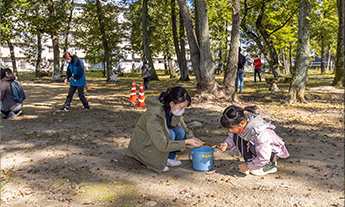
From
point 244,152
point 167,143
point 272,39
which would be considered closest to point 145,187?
point 167,143

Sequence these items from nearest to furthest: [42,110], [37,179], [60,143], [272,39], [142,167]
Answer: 1. [37,179]
2. [142,167]
3. [60,143]
4. [42,110]
5. [272,39]

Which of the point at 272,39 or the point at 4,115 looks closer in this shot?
the point at 4,115

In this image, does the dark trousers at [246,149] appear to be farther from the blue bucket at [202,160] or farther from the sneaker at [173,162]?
the sneaker at [173,162]

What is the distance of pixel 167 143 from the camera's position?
3.89 metres

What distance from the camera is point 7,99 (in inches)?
329

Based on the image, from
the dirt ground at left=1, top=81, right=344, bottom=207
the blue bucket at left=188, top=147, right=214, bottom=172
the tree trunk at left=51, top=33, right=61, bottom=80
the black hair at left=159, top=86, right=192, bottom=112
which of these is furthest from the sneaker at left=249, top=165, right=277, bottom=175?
the tree trunk at left=51, top=33, right=61, bottom=80

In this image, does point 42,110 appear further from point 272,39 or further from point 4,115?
point 272,39

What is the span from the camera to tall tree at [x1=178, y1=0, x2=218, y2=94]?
10125 millimetres

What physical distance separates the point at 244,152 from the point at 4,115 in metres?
8.39

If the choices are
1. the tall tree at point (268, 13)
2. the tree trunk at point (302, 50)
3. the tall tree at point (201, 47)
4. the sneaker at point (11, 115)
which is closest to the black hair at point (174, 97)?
the tall tree at point (201, 47)

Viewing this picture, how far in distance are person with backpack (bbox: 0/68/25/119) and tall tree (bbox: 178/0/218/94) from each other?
6.35 m

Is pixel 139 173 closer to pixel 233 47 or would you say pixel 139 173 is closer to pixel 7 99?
pixel 7 99

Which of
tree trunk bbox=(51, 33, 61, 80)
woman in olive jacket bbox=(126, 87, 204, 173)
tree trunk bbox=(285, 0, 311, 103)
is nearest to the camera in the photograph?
woman in olive jacket bbox=(126, 87, 204, 173)

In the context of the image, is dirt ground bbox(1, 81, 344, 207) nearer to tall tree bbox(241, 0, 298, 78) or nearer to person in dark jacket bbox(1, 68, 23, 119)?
person in dark jacket bbox(1, 68, 23, 119)
